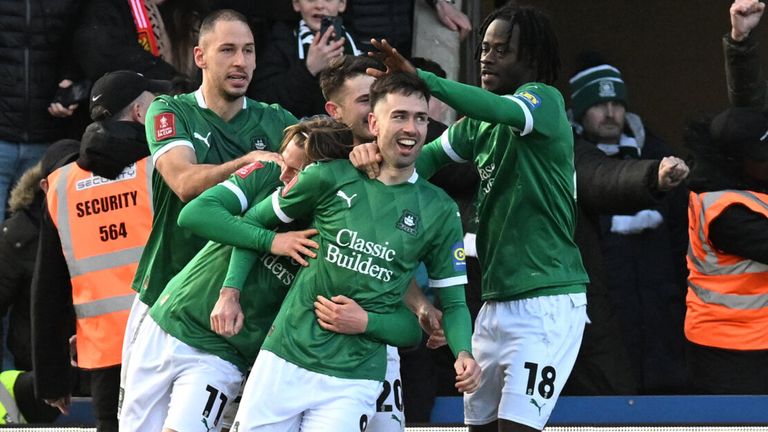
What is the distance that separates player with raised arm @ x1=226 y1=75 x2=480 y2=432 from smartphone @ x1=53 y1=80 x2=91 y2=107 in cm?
276

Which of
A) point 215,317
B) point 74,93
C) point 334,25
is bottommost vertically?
point 215,317

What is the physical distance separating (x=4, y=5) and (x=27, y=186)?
1.06m

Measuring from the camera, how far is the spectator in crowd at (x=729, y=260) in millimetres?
7359

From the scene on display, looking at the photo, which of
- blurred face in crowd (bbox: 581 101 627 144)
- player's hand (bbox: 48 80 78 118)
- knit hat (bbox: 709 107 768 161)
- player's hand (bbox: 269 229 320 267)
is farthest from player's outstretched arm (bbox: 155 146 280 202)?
blurred face in crowd (bbox: 581 101 627 144)

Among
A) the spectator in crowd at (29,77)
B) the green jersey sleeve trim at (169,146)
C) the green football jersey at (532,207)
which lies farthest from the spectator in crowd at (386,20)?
the green football jersey at (532,207)

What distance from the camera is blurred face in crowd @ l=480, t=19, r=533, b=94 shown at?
614 centimetres

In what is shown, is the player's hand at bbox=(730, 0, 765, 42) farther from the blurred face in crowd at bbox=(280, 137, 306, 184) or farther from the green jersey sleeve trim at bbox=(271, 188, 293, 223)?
the green jersey sleeve trim at bbox=(271, 188, 293, 223)

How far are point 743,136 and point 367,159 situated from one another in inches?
98.6

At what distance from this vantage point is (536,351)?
5.91 metres

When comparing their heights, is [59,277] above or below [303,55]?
below

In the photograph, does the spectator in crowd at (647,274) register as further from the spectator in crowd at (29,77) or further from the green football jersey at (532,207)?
the spectator in crowd at (29,77)

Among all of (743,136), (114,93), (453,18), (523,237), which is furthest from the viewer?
(453,18)

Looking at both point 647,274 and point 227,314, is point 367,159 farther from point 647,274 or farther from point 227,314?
point 647,274

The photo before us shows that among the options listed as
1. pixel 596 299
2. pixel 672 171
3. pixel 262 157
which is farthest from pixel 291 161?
pixel 596 299
